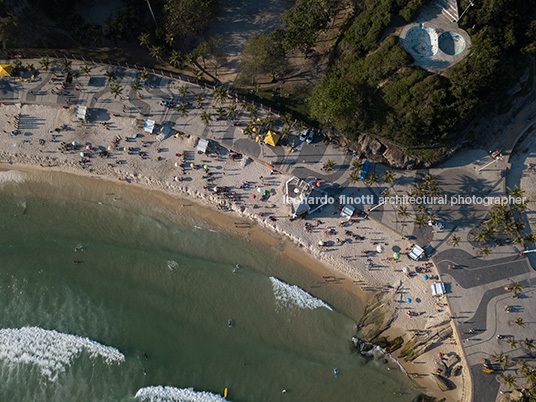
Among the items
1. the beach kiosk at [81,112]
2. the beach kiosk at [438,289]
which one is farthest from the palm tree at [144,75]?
the beach kiosk at [438,289]

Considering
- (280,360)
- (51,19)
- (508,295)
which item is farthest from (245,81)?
(508,295)

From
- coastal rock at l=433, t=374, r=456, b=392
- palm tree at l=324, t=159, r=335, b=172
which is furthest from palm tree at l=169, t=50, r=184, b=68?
coastal rock at l=433, t=374, r=456, b=392

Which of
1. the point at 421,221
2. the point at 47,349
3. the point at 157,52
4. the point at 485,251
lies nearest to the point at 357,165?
the point at 421,221

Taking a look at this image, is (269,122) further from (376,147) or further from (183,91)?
(376,147)

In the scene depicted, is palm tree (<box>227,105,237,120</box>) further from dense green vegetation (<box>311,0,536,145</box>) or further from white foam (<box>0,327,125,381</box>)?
white foam (<box>0,327,125,381</box>)

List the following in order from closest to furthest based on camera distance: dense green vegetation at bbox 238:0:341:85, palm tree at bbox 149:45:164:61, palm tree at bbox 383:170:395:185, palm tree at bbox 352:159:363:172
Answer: palm tree at bbox 383:170:395:185
palm tree at bbox 352:159:363:172
dense green vegetation at bbox 238:0:341:85
palm tree at bbox 149:45:164:61

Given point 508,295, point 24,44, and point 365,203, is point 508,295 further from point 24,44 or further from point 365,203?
point 24,44

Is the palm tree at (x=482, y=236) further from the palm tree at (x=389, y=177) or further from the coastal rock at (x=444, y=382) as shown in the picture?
the coastal rock at (x=444, y=382)

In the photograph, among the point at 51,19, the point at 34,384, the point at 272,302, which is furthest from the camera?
the point at 51,19
